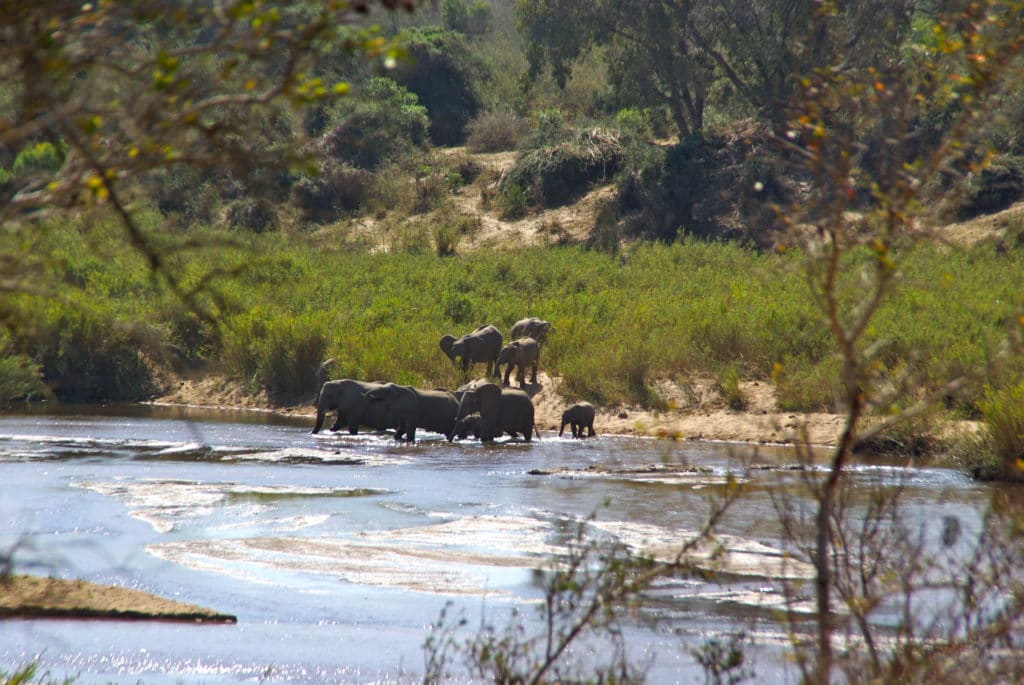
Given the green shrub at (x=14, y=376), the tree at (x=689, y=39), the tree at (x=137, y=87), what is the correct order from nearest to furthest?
the tree at (x=137, y=87) → the green shrub at (x=14, y=376) → the tree at (x=689, y=39)

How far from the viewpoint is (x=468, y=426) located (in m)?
20.4

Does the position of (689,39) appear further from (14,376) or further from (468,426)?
(14,376)

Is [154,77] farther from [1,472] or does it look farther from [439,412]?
[439,412]

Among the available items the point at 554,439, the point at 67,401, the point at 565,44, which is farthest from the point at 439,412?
the point at 565,44

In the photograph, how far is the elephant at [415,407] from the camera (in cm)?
2030

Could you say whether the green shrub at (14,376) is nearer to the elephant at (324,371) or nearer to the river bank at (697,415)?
the river bank at (697,415)

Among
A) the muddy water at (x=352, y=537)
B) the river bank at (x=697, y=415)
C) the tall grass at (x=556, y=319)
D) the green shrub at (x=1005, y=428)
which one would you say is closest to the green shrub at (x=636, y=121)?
the tall grass at (x=556, y=319)

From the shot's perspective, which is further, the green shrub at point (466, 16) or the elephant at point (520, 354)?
the green shrub at point (466, 16)

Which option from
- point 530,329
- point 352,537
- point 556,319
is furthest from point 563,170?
point 352,537

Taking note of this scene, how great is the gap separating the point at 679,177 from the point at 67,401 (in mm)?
18007

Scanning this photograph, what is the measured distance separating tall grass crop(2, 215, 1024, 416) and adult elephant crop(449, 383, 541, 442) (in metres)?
2.11

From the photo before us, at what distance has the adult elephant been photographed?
19.9 meters

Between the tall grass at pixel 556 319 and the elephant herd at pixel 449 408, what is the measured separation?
1.71 m

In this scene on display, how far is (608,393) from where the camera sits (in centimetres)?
2169
